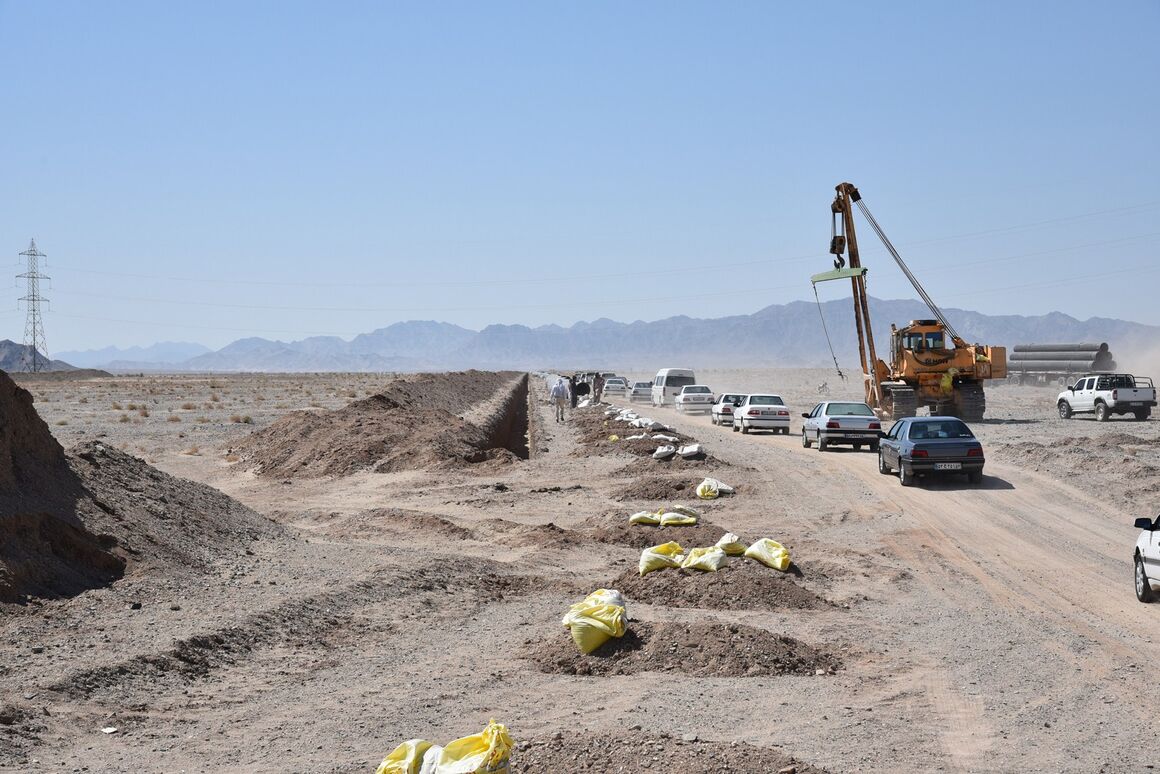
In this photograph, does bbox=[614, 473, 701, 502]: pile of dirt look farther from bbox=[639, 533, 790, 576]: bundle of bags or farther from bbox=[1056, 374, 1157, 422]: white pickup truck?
bbox=[1056, 374, 1157, 422]: white pickup truck

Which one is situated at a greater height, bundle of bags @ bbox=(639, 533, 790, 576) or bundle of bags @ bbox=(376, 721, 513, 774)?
bundle of bags @ bbox=(376, 721, 513, 774)

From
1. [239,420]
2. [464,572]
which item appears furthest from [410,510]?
[239,420]

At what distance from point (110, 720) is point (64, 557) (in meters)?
4.59

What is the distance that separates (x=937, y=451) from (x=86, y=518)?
→ 15895mm

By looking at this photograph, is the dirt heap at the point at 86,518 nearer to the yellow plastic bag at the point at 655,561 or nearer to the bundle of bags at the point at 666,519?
the yellow plastic bag at the point at 655,561

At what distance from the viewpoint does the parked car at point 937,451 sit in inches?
891

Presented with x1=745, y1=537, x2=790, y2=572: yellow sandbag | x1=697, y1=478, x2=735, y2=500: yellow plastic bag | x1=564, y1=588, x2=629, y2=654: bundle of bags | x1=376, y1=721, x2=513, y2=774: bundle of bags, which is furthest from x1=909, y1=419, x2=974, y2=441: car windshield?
x1=376, y1=721, x2=513, y2=774: bundle of bags

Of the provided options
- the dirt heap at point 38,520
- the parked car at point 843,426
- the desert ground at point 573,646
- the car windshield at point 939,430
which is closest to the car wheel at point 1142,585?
the desert ground at point 573,646

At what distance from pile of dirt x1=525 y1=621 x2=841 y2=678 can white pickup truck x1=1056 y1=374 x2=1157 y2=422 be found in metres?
36.3

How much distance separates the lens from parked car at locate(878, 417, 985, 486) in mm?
22641

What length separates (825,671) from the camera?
925 cm

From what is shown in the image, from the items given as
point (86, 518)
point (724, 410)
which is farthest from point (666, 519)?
point (724, 410)

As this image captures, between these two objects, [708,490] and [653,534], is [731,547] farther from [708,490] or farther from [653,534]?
[708,490]

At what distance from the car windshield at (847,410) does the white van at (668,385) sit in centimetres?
2731
